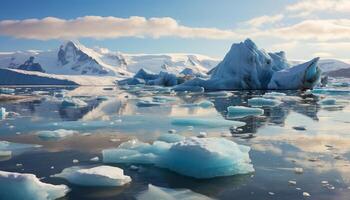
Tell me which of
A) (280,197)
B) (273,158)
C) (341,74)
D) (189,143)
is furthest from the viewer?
(341,74)

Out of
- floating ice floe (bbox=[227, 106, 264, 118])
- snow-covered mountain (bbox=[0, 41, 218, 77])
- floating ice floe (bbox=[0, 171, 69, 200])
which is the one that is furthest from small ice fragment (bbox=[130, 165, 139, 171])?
snow-covered mountain (bbox=[0, 41, 218, 77])

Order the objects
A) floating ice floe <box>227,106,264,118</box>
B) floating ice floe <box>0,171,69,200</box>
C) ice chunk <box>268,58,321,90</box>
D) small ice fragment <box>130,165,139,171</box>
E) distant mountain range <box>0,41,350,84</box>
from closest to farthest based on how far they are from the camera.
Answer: floating ice floe <box>0,171,69,200</box> < small ice fragment <box>130,165,139,171</box> < floating ice floe <box>227,106,264,118</box> < ice chunk <box>268,58,321,90</box> < distant mountain range <box>0,41,350,84</box>

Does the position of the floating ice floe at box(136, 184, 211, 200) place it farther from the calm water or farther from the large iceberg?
the large iceberg

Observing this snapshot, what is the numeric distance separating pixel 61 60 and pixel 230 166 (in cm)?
14885

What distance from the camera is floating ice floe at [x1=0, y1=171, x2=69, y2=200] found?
4.55 meters

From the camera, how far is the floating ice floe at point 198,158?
18.6 ft

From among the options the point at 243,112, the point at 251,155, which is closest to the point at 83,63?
the point at 243,112

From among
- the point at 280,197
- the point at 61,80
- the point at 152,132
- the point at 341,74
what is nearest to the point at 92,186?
the point at 280,197

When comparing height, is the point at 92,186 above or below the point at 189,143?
below

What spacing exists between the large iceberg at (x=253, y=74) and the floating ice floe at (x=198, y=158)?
25826 mm

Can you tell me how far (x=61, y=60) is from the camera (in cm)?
14788

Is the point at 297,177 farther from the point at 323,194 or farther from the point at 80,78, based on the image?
the point at 80,78

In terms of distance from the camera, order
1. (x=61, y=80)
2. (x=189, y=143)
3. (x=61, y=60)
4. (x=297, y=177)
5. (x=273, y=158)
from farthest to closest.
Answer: (x=61, y=60), (x=61, y=80), (x=273, y=158), (x=189, y=143), (x=297, y=177)

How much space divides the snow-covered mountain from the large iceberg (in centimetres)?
8400
